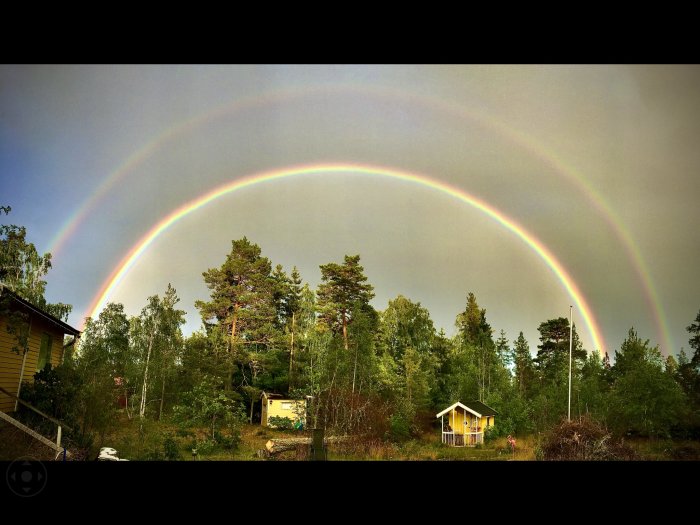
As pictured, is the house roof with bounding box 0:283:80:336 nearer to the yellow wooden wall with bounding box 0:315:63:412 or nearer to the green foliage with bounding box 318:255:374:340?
the yellow wooden wall with bounding box 0:315:63:412

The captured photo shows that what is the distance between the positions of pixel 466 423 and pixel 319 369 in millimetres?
5079

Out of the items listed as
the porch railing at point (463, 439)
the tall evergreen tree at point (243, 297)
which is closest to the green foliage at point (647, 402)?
the porch railing at point (463, 439)

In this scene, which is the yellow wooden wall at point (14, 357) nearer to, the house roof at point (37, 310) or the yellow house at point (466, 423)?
the house roof at point (37, 310)

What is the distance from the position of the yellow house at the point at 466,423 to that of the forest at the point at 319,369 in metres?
0.58

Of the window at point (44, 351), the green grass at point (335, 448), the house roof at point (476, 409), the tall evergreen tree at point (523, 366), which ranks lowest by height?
the green grass at point (335, 448)

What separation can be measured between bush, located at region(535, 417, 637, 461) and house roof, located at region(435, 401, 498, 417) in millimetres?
5264

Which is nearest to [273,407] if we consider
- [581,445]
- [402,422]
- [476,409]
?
[402,422]

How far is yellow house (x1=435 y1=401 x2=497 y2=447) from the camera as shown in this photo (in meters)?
15.9

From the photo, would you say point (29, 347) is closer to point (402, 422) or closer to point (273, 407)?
point (273, 407)

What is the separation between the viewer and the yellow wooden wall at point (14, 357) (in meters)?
8.93

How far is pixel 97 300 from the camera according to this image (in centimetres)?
1766
